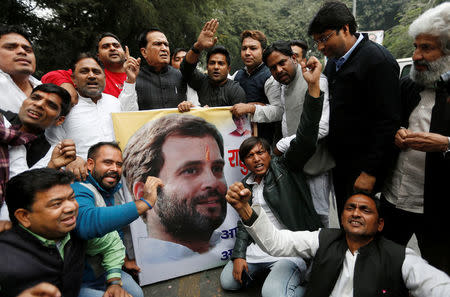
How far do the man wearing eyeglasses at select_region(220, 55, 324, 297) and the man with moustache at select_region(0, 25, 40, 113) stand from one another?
191 centimetres

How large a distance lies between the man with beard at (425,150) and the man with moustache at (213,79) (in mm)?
1639

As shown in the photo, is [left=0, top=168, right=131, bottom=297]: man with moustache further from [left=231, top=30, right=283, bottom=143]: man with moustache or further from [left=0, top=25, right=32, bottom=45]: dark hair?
[left=231, top=30, right=283, bottom=143]: man with moustache

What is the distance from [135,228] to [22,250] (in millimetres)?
1254

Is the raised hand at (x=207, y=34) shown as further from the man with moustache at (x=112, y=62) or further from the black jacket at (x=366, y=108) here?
the black jacket at (x=366, y=108)

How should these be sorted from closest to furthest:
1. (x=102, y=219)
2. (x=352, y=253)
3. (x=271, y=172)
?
1. (x=102, y=219)
2. (x=352, y=253)
3. (x=271, y=172)

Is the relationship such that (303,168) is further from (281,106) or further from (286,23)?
(286,23)

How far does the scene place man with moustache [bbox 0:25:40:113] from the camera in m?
2.43

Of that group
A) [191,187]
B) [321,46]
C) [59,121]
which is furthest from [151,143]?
[321,46]

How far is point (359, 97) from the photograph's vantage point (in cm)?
230

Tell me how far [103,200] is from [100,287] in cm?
64

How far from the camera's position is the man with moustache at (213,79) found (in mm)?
3264

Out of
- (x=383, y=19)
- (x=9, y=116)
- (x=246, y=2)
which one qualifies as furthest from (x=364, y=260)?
(x=383, y=19)

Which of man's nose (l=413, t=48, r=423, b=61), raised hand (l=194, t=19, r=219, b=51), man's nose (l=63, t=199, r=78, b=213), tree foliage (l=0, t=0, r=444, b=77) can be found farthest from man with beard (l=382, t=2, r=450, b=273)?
tree foliage (l=0, t=0, r=444, b=77)

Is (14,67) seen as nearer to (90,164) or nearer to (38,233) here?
(90,164)
